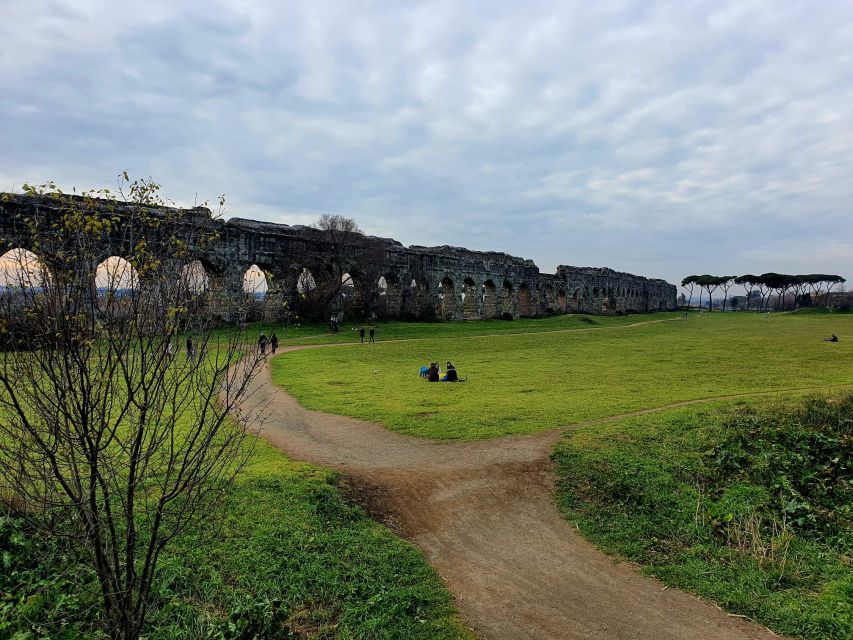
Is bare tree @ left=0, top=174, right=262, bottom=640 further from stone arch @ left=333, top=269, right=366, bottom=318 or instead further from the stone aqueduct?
stone arch @ left=333, top=269, right=366, bottom=318

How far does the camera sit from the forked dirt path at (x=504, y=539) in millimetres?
4422

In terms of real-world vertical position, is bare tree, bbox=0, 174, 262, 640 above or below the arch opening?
below

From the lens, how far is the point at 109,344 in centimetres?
301

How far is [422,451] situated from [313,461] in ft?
5.69

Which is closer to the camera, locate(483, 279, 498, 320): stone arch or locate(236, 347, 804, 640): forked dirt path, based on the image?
locate(236, 347, 804, 640): forked dirt path

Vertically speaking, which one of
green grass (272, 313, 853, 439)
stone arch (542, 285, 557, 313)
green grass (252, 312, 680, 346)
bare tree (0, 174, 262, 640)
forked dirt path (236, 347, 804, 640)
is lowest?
forked dirt path (236, 347, 804, 640)

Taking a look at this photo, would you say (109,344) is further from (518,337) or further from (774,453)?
(518,337)

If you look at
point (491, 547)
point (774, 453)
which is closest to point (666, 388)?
point (774, 453)

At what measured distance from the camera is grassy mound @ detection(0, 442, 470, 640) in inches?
157

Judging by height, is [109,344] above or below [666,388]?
above

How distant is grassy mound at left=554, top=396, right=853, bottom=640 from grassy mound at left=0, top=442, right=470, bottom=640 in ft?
8.26

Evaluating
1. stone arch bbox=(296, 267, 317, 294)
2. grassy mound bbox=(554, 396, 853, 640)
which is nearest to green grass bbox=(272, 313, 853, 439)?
grassy mound bbox=(554, 396, 853, 640)

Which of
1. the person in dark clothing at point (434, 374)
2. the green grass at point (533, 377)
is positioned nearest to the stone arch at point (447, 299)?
the green grass at point (533, 377)

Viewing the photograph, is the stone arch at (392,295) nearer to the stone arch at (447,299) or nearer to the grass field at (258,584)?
the stone arch at (447,299)
